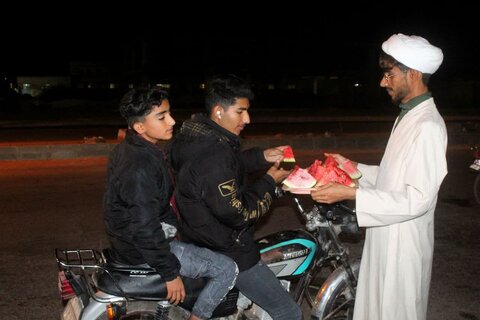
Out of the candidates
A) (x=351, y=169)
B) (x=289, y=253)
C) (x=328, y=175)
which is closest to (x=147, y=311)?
(x=289, y=253)

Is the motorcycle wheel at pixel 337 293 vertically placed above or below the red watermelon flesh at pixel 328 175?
below

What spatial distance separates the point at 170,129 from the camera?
2973mm

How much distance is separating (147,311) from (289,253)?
87cm

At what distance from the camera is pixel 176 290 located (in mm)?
2795

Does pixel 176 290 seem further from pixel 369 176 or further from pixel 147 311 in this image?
pixel 369 176

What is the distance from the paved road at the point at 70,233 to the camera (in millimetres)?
4852

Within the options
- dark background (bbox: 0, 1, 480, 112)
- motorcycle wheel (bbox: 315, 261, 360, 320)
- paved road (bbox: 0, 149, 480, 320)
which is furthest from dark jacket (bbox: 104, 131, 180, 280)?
dark background (bbox: 0, 1, 480, 112)

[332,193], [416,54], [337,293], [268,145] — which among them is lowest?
[268,145]

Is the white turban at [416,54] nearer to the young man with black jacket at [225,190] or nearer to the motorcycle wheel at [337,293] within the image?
the young man with black jacket at [225,190]

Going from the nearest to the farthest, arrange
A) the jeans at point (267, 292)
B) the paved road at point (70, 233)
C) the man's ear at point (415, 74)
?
the man's ear at point (415, 74), the jeans at point (267, 292), the paved road at point (70, 233)

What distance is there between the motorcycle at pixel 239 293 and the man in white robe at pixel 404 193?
344mm

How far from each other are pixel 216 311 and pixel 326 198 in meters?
0.89

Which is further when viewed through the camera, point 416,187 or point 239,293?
point 239,293

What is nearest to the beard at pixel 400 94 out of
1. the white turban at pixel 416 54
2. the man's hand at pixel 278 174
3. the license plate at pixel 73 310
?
the white turban at pixel 416 54
